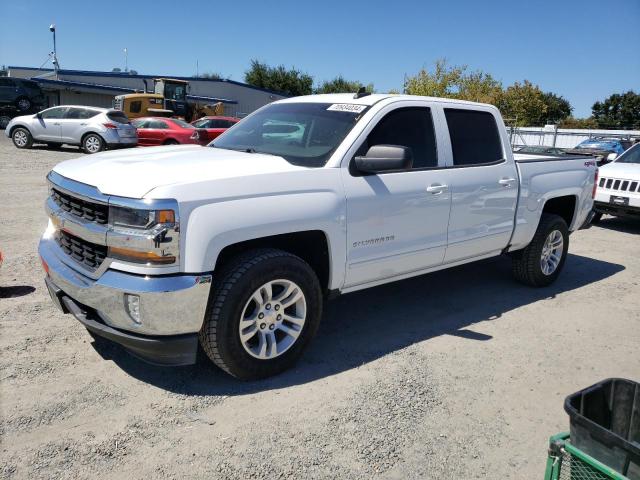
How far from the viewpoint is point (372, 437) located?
3000 mm

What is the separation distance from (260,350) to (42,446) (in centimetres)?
132

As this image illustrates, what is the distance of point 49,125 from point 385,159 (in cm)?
1771

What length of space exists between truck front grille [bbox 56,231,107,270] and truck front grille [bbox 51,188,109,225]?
17cm

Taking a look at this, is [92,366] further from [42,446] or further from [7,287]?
[7,287]

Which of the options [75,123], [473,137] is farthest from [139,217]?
[75,123]

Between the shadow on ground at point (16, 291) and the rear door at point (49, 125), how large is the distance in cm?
1494

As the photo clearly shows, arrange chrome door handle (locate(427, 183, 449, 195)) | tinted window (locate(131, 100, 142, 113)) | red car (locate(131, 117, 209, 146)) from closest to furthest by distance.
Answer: chrome door handle (locate(427, 183, 449, 195)) < red car (locate(131, 117, 209, 146)) < tinted window (locate(131, 100, 142, 113))

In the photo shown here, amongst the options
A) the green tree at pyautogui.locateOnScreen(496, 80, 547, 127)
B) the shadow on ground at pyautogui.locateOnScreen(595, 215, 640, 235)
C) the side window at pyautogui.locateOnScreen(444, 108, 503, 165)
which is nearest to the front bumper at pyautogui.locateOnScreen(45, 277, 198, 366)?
the side window at pyautogui.locateOnScreen(444, 108, 503, 165)

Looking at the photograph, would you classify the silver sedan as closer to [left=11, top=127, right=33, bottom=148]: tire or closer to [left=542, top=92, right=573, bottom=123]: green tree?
[left=11, top=127, right=33, bottom=148]: tire

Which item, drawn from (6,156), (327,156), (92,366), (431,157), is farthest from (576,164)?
(6,156)

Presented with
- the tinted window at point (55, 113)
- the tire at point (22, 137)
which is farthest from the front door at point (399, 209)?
the tire at point (22, 137)

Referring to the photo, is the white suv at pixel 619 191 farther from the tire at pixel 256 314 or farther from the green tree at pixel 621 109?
the green tree at pixel 621 109

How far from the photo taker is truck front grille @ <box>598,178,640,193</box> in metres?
9.07

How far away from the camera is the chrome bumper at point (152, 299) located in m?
2.96
